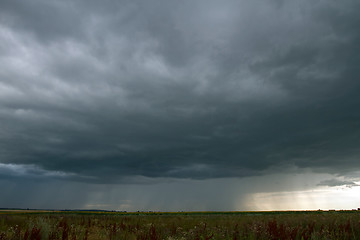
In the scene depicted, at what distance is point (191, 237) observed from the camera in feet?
33.3

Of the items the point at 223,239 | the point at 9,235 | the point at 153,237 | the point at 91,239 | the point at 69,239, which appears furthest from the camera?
the point at 223,239

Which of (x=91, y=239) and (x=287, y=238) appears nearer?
(x=287, y=238)

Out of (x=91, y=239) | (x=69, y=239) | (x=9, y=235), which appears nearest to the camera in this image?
(x=69, y=239)

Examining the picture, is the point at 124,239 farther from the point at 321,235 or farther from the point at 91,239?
the point at 321,235

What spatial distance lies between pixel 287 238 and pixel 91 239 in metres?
6.91

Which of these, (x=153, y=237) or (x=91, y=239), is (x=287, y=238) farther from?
(x=91, y=239)

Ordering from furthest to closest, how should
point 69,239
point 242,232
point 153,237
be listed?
1. point 242,232
2. point 69,239
3. point 153,237

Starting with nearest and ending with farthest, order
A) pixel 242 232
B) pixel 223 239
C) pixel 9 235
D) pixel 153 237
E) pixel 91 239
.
→ pixel 153 237 → pixel 9 235 → pixel 91 239 → pixel 223 239 → pixel 242 232

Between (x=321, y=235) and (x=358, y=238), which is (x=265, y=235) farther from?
(x=358, y=238)

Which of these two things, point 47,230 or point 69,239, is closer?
point 69,239

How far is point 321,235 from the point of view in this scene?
990 centimetres

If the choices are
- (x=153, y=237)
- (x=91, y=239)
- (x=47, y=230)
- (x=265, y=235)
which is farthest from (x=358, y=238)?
(x=47, y=230)

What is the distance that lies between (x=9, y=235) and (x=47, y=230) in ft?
3.77

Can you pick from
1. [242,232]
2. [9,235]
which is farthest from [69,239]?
[242,232]
